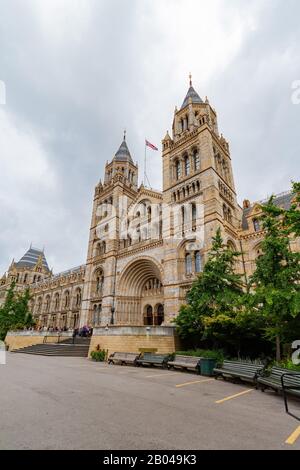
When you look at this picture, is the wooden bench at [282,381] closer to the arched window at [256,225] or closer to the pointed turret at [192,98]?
the arched window at [256,225]

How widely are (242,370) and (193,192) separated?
18381 millimetres

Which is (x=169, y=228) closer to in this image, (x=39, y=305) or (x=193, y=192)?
(x=193, y=192)

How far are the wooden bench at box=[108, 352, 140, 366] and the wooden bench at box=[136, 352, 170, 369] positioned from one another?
294 millimetres

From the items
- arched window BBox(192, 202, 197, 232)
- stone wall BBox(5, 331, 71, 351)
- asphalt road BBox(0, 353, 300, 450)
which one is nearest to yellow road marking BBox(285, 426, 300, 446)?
asphalt road BBox(0, 353, 300, 450)

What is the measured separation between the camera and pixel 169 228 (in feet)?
81.5

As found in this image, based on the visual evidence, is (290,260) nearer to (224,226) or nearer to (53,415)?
(53,415)

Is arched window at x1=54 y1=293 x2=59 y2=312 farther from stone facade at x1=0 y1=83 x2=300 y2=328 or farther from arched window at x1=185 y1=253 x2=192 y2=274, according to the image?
arched window at x1=185 y1=253 x2=192 y2=274

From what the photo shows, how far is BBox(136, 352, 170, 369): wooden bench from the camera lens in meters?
13.5

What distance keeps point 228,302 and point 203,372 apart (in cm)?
413

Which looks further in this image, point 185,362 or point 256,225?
point 256,225

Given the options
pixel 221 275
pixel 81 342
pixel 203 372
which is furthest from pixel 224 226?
pixel 81 342

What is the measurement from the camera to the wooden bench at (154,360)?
13.5 metres

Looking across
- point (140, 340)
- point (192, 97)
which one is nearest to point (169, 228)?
point (140, 340)
